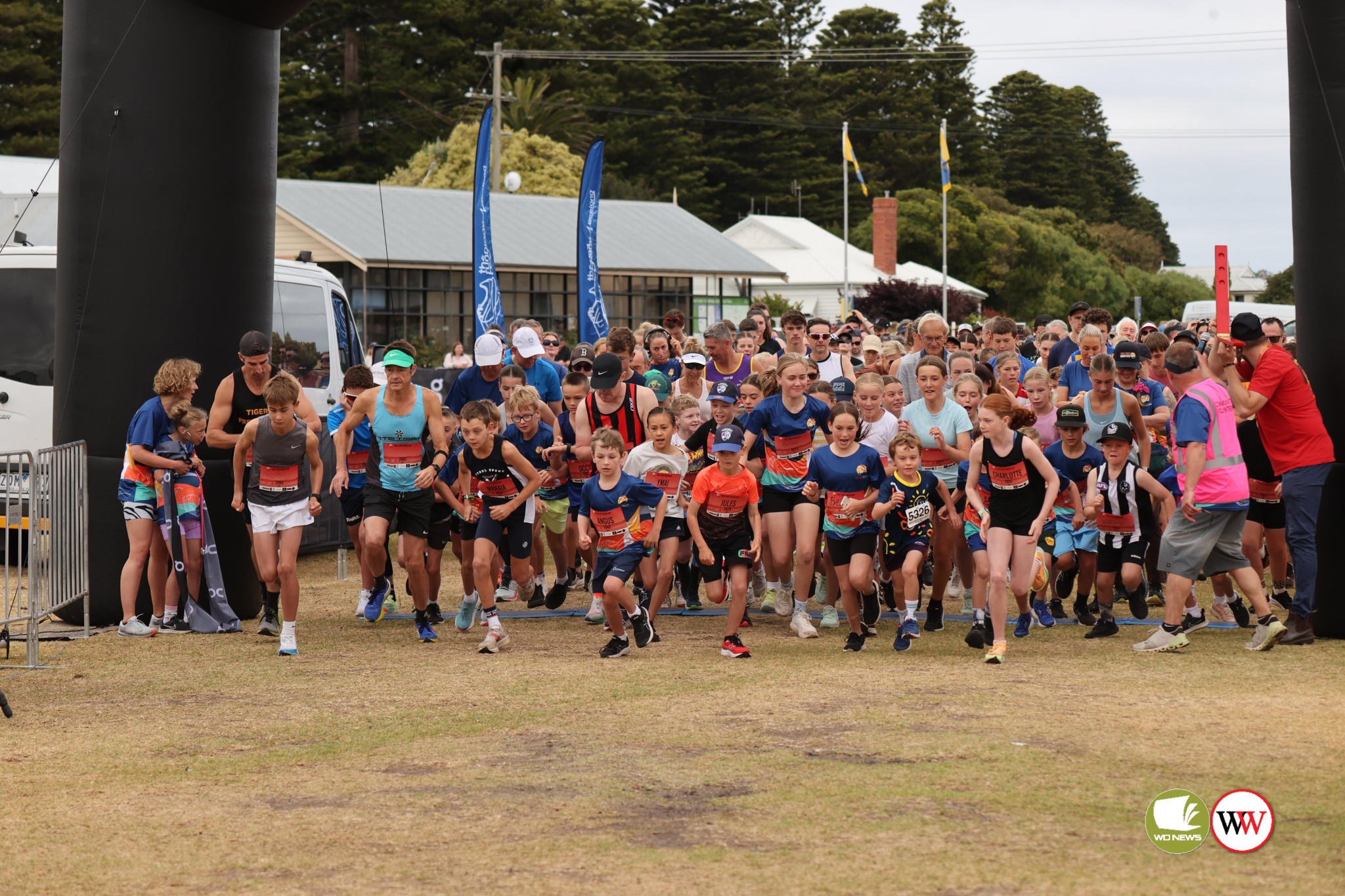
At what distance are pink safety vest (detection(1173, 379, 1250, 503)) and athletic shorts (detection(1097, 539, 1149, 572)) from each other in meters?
1.13

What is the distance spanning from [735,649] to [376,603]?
3195 millimetres

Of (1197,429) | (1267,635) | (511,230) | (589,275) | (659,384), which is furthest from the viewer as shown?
(511,230)

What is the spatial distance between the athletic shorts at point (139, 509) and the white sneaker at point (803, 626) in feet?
15.5

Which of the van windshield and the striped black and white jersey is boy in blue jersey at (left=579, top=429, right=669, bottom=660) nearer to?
the striped black and white jersey

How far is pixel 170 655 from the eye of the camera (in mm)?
9422

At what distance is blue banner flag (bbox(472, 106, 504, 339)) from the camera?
56.3ft

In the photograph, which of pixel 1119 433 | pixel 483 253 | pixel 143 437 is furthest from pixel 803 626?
pixel 483 253

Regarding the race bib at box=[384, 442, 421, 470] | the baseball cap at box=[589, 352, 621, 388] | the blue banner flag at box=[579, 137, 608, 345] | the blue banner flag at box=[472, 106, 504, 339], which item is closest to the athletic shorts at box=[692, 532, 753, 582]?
the baseball cap at box=[589, 352, 621, 388]

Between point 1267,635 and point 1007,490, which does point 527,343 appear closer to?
point 1007,490

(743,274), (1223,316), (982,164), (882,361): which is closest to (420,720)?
(882,361)

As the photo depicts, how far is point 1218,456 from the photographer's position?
8.95 metres

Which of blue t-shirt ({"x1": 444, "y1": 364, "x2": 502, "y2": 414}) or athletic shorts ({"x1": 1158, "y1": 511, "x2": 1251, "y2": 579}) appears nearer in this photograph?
athletic shorts ({"x1": 1158, "y1": 511, "x2": 1251, "y2": 579})

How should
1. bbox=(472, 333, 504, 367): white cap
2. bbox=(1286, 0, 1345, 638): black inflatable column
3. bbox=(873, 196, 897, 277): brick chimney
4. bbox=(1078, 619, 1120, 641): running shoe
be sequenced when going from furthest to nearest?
bbox=(873, 196, 897, 277): brick chimney
bbox=(472, 333, 504, 367): white cap
bbox=(1078, 619, 1120, 641): running shoe
bbox=(1286, 0, 1345, 638): black inflatable column

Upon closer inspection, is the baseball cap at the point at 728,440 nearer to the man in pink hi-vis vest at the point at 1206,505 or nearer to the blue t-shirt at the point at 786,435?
the blue t-shirt at the point at 786,435
